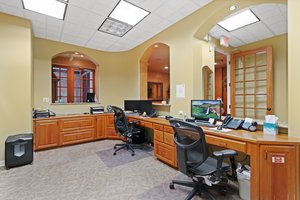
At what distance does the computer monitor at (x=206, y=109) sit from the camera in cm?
255

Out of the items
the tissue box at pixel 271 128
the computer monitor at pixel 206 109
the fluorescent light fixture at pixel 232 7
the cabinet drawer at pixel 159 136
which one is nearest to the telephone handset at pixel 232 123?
the computer monitor at pixel 206 109

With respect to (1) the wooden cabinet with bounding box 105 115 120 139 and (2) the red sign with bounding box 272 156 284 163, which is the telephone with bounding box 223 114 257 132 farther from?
(1) the wooden cabinet with bounding box 105 115 120 139

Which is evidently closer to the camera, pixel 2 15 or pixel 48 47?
pixel 2 15

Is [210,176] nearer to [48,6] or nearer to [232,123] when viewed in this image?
[232,123]

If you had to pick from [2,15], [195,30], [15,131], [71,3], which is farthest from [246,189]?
[2,15]

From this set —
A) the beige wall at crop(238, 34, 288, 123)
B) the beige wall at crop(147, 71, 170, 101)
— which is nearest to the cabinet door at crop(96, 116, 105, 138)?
the beige wall at crop(238, 34, 288, 123)

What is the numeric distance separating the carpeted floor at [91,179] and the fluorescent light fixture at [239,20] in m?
3.20

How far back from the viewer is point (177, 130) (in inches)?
76.8

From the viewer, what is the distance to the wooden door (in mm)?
3914

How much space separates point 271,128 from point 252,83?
2.78 metres

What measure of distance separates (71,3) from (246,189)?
3.80 metres

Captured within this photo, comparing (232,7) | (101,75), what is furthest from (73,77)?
(232,7)

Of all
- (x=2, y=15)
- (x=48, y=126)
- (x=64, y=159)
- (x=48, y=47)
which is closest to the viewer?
(x=2, y=15)

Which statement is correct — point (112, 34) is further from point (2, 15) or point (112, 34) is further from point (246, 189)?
point (246, 189)
